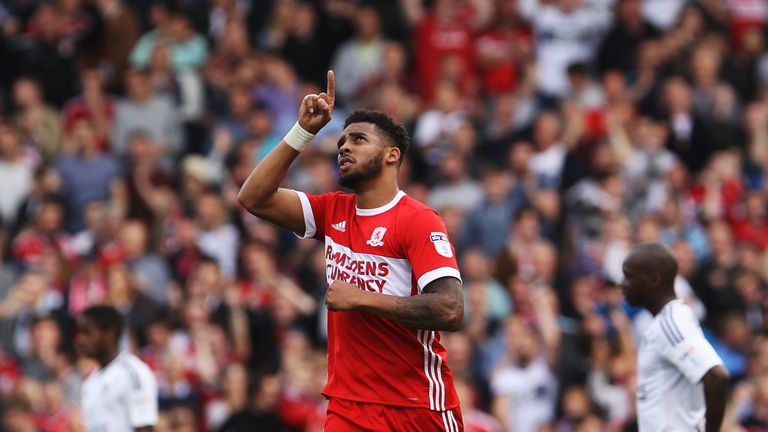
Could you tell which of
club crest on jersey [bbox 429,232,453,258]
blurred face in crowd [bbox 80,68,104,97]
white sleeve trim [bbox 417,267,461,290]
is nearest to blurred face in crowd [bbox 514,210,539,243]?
→ blurred face in crowd [bbox 80,68,104,97]

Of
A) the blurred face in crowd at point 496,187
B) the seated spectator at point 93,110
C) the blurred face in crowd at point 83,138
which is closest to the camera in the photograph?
the blurred face in crowd at point 496,187

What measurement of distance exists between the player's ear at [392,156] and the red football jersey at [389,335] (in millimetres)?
245

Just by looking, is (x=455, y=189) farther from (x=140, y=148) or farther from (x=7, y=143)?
(x=7, y=143)

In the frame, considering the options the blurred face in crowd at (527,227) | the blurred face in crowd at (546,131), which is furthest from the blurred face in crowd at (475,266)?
the blurred face in crowd at (546,131)

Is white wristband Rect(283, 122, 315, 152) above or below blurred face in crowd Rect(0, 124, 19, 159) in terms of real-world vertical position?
below

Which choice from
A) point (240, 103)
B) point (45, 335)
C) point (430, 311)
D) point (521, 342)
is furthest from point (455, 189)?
point (430, 311)

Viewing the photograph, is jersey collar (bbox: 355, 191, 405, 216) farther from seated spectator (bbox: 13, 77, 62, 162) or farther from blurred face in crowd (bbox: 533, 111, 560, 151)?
seated spectator (bbox: 13, 77, 62, 162)

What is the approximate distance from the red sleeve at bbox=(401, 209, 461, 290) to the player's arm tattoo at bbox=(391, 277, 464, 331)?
0.17 m

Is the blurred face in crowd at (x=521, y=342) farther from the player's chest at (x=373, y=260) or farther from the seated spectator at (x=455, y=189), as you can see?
the player's chest at (x=373, y=260)

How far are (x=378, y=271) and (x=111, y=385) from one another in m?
2.56

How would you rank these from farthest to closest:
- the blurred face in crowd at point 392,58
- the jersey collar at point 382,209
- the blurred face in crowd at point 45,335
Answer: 1. the blurred face in crowd at point 392,58
2. the blurred face in crowd at point 45,335
3. the jersey collar at point 382,209

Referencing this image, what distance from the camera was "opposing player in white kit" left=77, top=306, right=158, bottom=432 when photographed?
1005cm

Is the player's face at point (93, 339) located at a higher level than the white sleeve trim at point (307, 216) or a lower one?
lower

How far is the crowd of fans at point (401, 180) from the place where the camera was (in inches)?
589
